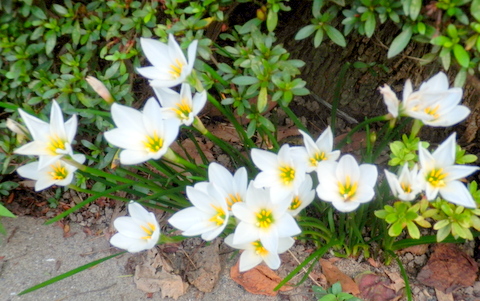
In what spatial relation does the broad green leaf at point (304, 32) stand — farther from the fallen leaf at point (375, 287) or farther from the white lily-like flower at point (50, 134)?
the fallen leaf at point (375, 287)

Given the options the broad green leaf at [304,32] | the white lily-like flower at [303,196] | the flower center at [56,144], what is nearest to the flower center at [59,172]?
the flower center at [56,144]

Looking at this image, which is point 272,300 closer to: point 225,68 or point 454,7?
point 225,68

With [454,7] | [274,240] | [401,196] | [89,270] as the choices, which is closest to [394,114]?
[401,196]

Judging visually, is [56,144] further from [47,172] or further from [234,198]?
[234,198]

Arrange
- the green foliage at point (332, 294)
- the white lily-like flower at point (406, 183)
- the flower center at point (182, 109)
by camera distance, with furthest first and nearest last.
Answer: the green foliage at point (332, 294)
the flower center at point (182, 109)
the white lily-like flower at point (406, 183)

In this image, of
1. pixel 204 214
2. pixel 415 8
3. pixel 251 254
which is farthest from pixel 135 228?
pixel 415 8

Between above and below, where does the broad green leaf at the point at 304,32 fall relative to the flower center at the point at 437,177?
above

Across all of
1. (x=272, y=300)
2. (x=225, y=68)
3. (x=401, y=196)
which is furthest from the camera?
(x=272, y=300)

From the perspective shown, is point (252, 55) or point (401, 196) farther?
point (252, 55)
